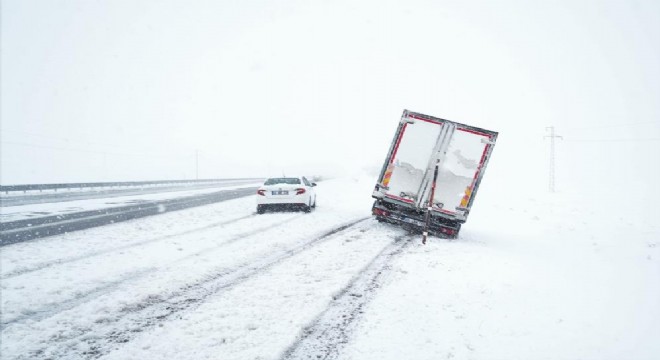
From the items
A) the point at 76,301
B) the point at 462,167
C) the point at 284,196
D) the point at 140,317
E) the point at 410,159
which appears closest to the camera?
the point at 140,317

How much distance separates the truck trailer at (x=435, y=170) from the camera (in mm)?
10430

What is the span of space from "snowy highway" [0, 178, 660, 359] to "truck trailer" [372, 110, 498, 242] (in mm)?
910

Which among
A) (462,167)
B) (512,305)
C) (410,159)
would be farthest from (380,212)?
(512,305)

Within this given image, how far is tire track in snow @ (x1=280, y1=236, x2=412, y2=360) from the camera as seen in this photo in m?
3.95

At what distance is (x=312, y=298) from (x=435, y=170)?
19.1 feet

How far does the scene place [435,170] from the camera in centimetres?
1005

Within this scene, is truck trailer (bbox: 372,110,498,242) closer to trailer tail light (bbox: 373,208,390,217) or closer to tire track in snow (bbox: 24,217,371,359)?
trailer tail light (bbox: 373,208,390,217)

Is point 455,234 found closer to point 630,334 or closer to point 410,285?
Result: point 410,285

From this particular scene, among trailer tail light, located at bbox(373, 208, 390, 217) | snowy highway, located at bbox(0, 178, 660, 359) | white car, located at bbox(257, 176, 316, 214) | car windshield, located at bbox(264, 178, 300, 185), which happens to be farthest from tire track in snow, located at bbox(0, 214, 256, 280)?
trailer tail light, located at bbox(373, 208, 390, 217)

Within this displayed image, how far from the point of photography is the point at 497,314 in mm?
5266

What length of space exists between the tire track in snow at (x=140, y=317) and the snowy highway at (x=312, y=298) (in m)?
0.02

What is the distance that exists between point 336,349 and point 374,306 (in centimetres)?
140

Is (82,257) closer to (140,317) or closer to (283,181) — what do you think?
(140,317)

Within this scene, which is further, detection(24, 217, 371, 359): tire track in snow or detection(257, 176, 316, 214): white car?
detection(257, 176, 316, 214): white car
